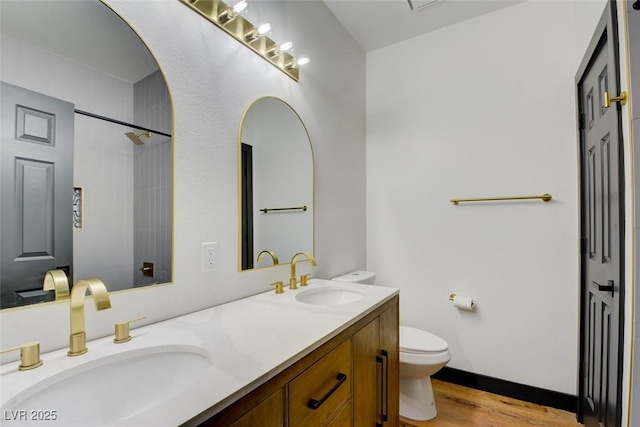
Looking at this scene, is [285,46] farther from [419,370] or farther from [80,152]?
[419,370]

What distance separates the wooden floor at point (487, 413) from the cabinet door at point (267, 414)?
1367 mm

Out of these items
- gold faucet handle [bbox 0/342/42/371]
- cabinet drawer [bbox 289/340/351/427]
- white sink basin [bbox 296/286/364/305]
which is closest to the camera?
gold faucet handle [bbox 0/342/42/371]

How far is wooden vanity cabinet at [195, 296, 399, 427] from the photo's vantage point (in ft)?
2.21

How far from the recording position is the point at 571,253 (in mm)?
1854

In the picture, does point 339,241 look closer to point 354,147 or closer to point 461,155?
point 354,147

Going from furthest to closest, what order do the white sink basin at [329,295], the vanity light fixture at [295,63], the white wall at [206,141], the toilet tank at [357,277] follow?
the toilet tank at [357,277], the vanity light fixture at [295,63], the white sink basin at [329,295], the white wall at [206,141]

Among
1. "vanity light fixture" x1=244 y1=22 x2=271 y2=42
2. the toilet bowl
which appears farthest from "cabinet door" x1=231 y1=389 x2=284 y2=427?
"vanity light fixture" x1=244 y1=22 x2=271 y2=42

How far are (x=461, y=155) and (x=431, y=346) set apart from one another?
52.2 inches

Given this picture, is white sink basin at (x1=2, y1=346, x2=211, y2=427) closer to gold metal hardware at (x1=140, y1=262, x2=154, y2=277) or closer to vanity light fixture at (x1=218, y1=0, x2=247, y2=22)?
gold metal hardware at (x1=140, y1=262, x2=154, y2=277)

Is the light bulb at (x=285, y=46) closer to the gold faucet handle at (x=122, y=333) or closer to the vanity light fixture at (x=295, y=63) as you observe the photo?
the vanity light fixture at (x=295, y=63)

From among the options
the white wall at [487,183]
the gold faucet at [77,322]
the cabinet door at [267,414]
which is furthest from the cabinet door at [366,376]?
the white wall at [487,183]

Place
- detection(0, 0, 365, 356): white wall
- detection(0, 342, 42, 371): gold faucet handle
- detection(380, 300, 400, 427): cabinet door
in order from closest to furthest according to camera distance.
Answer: detection(0, 342, 42, 371): gold faucet handle < detection(0, 0, 365, 356): white wall < detection(380, 300, 400, 427): cabinet door

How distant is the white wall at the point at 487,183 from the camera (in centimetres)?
188

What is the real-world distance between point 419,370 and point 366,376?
0.69 metres
